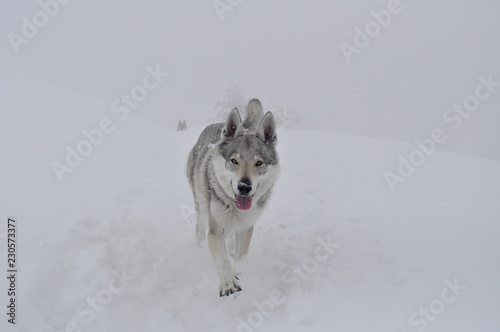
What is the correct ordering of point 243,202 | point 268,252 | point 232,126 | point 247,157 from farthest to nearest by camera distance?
point 268,252
point 232,126
point 247,157
point 243,202

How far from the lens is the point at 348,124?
509ft

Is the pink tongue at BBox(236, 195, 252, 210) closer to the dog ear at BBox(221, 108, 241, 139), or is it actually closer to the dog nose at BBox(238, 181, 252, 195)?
the dog nose at BBox(238, 181, 252, 195)

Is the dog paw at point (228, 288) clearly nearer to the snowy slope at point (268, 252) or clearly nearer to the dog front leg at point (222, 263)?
the dog front leg at point (222, 263)

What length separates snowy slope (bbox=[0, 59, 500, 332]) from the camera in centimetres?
400

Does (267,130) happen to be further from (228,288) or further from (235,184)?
(228,288)

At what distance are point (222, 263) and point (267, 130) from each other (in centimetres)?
206

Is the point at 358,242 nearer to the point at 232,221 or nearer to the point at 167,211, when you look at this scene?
the point at 232,221

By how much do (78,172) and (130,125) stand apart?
308 inches

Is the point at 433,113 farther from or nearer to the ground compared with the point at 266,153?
farther from the ground

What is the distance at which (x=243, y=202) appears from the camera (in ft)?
14.8

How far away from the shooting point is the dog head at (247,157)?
444 cm

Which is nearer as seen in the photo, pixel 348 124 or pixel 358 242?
pixel 358 242

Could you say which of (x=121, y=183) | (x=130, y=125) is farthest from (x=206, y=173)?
(x=130, y=125)

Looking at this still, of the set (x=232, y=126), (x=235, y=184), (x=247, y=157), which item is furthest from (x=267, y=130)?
(x=235, y=184)
